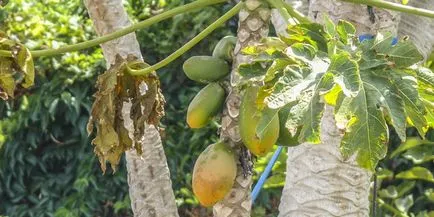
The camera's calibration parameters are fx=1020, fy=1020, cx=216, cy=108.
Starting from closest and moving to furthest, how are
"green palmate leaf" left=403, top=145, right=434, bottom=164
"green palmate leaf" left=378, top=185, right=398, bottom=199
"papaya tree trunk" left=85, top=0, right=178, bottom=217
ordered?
"papaya tree trunk" left=85, top=0, right=178, bottom=217, "green palmate leaf" left=403, top=145, right=434, bottom=164, "green palmate leaf" left=378, top=185, right=398, bottom=199

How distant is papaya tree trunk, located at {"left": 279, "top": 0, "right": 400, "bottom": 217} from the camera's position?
7.64 feet

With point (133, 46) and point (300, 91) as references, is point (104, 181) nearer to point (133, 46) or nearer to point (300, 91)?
point (133, 46)

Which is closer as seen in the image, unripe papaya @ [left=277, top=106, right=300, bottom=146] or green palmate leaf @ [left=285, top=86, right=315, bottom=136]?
green palmate leaf @ [left=285, top=86, right=315, bottom=136]

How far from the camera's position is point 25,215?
5.02 meters

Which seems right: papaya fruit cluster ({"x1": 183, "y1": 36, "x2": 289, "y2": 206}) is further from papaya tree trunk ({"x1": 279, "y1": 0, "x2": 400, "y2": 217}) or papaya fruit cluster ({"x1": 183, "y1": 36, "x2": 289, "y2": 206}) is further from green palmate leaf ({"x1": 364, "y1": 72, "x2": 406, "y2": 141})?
papaya tree trunk ({"x1": 279, "y1": 0, "x2": 400, "y2": 217})

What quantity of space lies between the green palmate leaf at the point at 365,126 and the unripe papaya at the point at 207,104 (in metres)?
0.30

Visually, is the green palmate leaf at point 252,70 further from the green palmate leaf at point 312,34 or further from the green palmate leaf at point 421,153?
the green palmate leaf at point 421,153

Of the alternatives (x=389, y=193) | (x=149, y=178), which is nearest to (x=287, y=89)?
(x=149, y=178)

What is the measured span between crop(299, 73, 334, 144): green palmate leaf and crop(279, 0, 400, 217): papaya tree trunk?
80 cm

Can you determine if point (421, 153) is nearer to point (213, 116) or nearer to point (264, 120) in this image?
point (213, 116)

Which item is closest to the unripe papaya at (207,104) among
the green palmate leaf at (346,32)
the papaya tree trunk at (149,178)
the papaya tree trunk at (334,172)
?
the green palmate leaf at (346,32)

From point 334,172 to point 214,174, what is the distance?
2.36 feet

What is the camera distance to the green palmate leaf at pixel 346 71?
4.95ft

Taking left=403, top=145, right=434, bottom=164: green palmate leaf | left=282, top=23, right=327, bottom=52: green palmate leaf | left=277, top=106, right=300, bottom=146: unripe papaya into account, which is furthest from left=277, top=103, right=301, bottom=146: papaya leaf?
left=403, top=145, right=434, bottom=164: green palmate leaf
